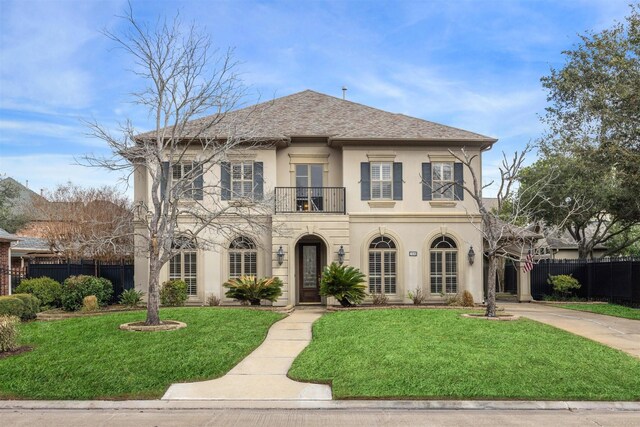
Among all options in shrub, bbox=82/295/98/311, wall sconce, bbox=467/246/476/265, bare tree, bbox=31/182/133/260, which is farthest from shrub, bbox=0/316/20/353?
bare tree, bbox=31/182/133/260

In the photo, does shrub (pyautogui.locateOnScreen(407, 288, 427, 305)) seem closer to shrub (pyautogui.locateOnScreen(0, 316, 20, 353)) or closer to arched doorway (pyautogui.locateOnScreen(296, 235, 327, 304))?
arched doorway (pyautogui.locateOnScreen(296, 235, 327, 304))

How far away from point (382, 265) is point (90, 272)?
36.8 feet

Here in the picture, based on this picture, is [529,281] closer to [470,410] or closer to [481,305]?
[481,305]

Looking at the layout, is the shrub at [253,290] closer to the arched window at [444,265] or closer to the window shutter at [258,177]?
the window shutter at [258,177]

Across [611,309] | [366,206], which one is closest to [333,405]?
[366,206]

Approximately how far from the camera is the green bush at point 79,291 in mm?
20172

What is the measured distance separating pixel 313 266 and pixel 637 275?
12.8 m

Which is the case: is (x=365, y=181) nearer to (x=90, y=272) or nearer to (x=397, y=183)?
(x=397, y=183)

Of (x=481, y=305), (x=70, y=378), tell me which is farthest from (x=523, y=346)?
(x=481, y=305)

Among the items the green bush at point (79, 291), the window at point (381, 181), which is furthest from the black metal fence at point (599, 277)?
the green bush at point (79, 291)

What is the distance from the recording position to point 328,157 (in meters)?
24.2

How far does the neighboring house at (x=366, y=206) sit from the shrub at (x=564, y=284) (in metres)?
5.79

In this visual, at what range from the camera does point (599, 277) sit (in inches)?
1079

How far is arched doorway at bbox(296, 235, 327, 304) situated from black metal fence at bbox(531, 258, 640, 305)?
1129 centimetres
